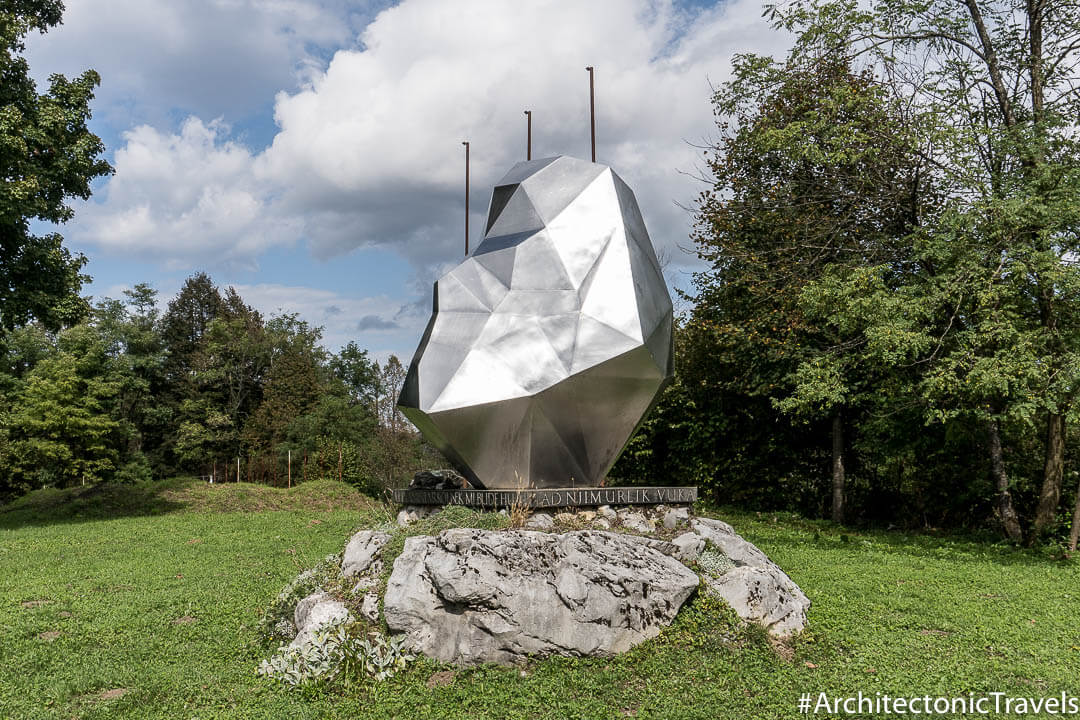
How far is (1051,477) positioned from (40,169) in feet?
72.5

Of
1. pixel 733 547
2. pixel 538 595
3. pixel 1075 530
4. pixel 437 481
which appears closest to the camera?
pixel 538 595

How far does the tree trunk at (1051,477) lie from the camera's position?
569 inches

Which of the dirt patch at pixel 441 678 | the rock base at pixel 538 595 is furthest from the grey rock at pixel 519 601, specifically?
the dirt patch at pixel 441 678

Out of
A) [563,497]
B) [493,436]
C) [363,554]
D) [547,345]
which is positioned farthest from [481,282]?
[363,554]

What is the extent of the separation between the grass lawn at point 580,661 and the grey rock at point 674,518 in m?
1.90

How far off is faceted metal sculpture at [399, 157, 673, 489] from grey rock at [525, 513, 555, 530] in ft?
1.95

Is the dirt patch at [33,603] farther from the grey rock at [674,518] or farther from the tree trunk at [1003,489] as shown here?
the tree trunk at [1003,489]

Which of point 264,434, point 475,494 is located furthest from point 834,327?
point 264,434

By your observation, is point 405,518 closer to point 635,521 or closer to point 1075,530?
point 635,521

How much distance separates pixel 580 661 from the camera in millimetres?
6918

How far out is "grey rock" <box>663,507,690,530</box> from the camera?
9672 mm

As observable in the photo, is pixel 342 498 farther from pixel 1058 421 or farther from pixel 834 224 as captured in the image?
pixel 1058 421

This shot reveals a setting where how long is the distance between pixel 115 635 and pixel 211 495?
1647 cm

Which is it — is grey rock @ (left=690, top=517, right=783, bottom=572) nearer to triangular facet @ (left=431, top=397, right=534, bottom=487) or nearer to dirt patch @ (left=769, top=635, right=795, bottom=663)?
dirt patch @ (left=769, top=635, right=795, bottom=663)
